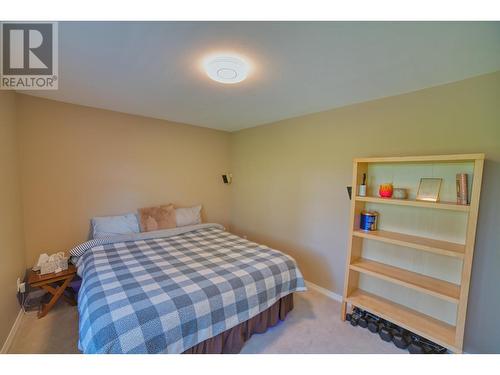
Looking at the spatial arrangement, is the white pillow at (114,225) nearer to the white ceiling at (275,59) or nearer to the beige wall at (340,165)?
the white ceiling at (275,59)

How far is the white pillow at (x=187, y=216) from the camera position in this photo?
3.07 m

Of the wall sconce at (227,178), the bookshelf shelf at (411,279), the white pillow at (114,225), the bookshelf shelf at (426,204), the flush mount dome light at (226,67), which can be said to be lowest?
the bookshelf shelf at (411,279)

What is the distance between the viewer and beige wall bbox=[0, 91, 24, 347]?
164 centimetres

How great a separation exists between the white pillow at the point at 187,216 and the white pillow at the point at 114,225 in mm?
550

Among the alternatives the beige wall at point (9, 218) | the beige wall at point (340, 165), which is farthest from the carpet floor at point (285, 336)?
the beige wall at point (340, 165)

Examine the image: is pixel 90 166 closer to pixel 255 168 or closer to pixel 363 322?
pixel 255 168

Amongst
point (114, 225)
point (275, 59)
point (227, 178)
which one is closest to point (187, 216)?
point (114, 225)

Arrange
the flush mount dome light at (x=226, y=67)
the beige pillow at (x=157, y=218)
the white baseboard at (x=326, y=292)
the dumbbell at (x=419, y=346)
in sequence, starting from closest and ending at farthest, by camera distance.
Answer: the flush mount dome light at (x=226, y=67)
the dumbbell at (x=419, y=346)
the white baseboard at (x=326, y=292)
the beige pillow at (x=157, y=218)

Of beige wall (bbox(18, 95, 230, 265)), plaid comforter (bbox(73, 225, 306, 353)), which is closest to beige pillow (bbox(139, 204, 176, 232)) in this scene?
beige wall (bbox(18, 95, 230, 265))

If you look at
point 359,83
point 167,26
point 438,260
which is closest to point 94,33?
point 167,26

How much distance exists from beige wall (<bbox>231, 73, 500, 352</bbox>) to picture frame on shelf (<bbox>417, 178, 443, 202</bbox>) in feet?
0.82

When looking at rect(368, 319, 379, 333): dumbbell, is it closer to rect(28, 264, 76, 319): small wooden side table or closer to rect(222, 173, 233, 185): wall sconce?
rect(222, 173, 233, 185): wall sconce

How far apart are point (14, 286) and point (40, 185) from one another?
102 centimetres

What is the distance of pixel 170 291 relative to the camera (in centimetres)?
143
